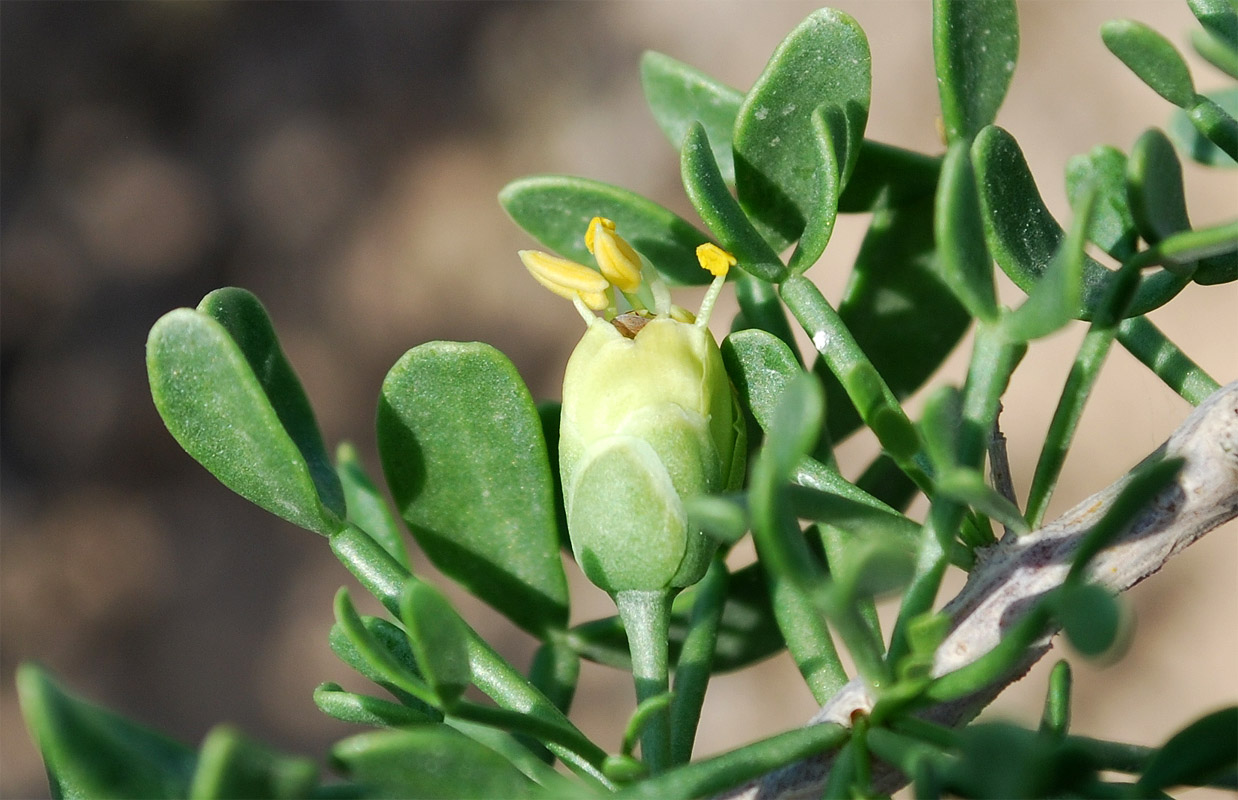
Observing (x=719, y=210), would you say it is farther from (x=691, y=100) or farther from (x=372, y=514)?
(x=372, y=514)

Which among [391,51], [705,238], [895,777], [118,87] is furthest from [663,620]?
[118,87]

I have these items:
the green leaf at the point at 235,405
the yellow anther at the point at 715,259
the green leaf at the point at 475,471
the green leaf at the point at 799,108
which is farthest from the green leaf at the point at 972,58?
the green leaf at the point at 235,405

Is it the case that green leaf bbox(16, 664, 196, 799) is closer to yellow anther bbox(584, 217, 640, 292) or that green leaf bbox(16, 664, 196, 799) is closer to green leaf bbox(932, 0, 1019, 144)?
yellow anther bbox(584, 217, 640, 292)

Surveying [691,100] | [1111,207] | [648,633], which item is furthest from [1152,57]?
[648,633]

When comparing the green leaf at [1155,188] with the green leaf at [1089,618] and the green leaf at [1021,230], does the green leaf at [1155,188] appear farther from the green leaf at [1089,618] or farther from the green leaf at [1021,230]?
the green leaf at [1089,618]

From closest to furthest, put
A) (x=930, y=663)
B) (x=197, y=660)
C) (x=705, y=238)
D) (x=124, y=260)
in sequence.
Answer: (x=930, y=663)
(x=705, y=238)
(x=197, y=660)
(x=124, y=260)

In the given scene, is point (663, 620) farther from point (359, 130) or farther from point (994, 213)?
point (359, 130)

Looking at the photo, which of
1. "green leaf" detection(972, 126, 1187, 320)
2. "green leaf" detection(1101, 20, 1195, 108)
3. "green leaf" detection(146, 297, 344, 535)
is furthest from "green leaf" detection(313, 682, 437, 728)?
"green leaf" detection(1101, 20, 1195, 108)
